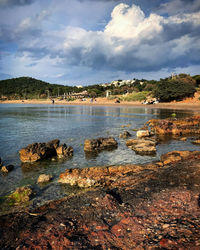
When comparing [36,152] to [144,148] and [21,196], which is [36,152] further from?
[144,148]

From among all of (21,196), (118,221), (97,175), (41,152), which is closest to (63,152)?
(41,152)

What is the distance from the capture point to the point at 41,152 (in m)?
13.3

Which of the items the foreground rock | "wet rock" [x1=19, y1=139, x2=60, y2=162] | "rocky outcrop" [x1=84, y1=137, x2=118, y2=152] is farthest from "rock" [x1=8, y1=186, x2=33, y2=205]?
"rocky outcrop" [x1=84, y1=137, x2=118, y2=152]

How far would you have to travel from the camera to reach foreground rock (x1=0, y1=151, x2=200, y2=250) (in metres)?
4.10

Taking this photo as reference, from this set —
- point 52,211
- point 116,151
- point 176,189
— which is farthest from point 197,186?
point 116,151

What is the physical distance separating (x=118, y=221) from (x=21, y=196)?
15.8 feet

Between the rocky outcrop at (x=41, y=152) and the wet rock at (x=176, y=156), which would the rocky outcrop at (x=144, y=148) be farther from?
the rocky outcrop at (x=41, y=152)

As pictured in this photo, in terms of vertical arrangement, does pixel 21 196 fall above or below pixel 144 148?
below

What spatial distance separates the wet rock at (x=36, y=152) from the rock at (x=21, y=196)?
16.1ft

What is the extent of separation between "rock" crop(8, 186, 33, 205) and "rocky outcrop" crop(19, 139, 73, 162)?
16.2 ft

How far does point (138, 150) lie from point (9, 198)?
9.79m

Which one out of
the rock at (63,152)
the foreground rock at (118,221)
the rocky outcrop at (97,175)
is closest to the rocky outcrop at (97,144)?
the rock at (63,152)

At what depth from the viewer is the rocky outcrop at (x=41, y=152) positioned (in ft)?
42.0

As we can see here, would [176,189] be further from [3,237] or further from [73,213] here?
[3,237]
